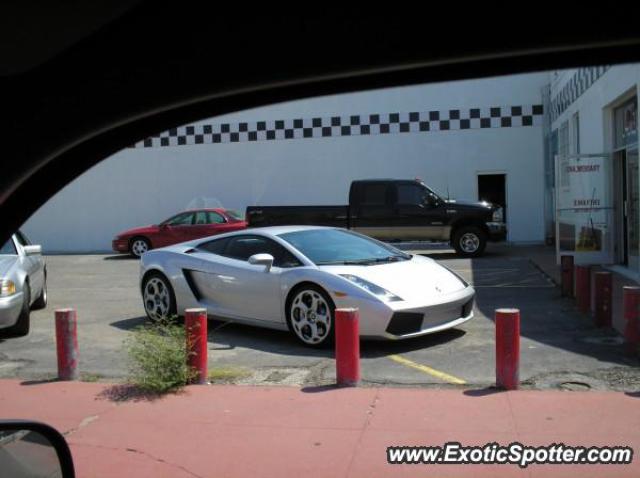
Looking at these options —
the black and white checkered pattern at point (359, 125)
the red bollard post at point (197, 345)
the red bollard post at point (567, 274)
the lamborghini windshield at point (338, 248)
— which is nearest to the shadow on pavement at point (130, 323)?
the lamborghini windshield at point (338, 248)

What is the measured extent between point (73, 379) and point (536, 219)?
14757 mm

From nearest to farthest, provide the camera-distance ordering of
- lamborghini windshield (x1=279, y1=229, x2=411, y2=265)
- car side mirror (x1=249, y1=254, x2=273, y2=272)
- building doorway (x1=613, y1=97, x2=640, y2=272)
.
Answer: car side mirror (x1=249, y1=254, x2=273, y2=272)
lamborghini windshield (x1=279, y1=229, x2=411, y2=265)
building doorway (x1=613, y1=97, x2=640, y2=272)

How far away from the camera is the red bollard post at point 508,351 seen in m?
5.21

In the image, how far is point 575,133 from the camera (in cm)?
1482

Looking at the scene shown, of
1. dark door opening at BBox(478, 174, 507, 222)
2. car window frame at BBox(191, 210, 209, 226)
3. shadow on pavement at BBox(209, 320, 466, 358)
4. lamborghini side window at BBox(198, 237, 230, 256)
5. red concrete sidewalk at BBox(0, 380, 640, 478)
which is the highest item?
dark door opening at BBox(478, 174, 507, 222)

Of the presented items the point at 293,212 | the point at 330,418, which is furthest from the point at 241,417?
the point at 293,212

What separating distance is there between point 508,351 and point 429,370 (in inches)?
36.1

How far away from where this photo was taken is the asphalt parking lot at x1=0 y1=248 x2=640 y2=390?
5711 mm

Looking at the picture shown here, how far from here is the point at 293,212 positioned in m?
15.4

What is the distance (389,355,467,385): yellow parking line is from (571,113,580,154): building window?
10027 millimetres

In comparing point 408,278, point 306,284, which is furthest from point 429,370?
point 306,284

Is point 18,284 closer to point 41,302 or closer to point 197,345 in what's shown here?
point 41,302

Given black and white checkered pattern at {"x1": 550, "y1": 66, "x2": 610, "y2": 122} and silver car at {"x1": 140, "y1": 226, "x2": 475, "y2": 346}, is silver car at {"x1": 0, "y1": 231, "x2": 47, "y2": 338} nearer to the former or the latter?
silver car at {"x1": 140, "y1": 226, "x2": 475, "y2": 346}

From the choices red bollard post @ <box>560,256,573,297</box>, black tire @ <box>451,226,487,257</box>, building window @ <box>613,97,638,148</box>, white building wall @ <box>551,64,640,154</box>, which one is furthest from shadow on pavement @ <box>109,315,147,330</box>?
black tire @ <box>451,226,487,257</box>
